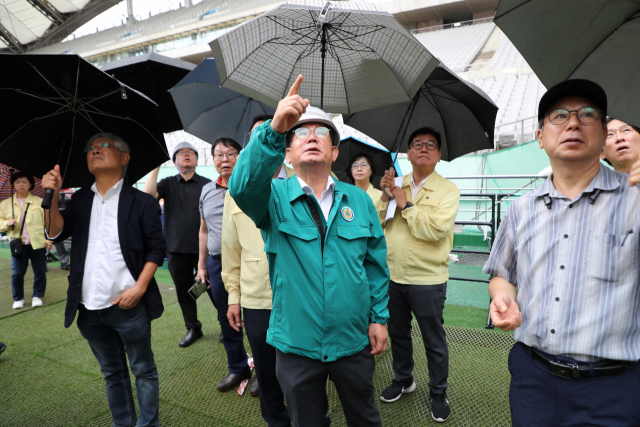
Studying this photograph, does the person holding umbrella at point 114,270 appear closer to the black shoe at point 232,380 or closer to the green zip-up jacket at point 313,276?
the black shoe at point 232,380

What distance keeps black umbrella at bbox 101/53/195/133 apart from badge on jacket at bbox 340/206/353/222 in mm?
2174

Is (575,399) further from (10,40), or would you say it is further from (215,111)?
(10,40)

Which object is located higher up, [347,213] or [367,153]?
[367,153]

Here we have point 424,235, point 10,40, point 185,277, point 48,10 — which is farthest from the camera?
point 10,40

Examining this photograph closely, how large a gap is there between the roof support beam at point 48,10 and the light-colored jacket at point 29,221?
3940cm

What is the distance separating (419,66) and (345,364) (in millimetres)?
1639

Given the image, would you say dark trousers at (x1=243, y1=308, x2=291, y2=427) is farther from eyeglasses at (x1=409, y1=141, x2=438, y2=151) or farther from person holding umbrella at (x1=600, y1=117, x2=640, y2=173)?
person holding umbrella at (x1=600, y1=117, x2=640, y2=173)

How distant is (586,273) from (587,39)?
1.00 meters

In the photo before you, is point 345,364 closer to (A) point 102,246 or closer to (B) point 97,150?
(A) point 102,246

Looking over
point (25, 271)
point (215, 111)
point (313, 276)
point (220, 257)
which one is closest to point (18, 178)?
point (25, 271)

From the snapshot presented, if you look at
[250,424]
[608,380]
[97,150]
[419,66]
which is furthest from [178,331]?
[608,380]

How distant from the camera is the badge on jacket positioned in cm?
164

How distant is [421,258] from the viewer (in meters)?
2.52

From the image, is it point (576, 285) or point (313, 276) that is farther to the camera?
point (313, 276)
